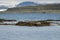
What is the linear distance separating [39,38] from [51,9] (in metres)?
42.3

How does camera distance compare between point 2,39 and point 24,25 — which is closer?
point 2,39

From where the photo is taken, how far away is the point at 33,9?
58781 millimetres

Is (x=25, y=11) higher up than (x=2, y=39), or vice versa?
(x=2, y=39)

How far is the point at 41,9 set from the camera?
5688 centimetres

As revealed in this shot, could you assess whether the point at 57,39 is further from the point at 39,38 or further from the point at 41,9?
the point at 41,9

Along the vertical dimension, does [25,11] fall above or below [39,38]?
below

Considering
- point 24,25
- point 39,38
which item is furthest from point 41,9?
point 39,38

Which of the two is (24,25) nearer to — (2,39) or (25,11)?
(2,39)

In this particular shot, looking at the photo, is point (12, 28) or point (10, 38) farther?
point (12, 28)

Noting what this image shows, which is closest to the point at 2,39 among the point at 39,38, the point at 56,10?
the point at 39,38

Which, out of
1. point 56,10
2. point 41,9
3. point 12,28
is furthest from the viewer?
point 41,9

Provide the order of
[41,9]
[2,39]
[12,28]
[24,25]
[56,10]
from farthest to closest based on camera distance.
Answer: [41,9] → [56,10] → [24,25] → [12,28] → [2,39]

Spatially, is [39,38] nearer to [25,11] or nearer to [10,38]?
[10,38]

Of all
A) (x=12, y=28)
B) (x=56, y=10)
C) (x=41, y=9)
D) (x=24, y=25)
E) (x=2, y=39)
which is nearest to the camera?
(x=2, y=39)
